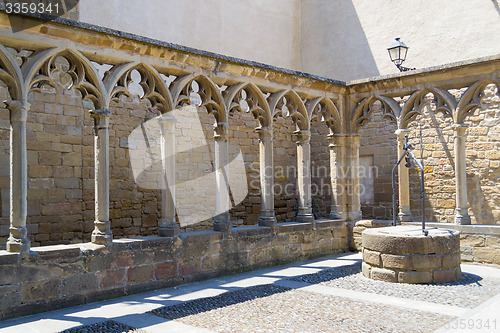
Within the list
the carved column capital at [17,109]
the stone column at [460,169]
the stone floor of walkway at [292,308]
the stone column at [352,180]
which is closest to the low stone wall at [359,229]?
the stone column at [352,180]

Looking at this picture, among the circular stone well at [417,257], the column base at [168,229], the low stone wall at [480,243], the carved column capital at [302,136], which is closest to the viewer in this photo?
the circular stone well at [417,257]

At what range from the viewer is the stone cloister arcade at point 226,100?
162 inches

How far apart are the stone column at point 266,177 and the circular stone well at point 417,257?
1.54 meters

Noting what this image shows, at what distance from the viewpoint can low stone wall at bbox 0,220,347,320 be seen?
387cm

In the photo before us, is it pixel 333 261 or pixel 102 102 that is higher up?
pixel 102 102

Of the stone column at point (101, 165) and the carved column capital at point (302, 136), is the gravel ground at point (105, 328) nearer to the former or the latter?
the stone column at point (101, 165)

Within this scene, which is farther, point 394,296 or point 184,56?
point 184,56

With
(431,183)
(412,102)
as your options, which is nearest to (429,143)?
(431,183)

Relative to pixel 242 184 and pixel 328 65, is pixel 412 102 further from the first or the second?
pixel 328 65

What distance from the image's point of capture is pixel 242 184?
9852 millimetres

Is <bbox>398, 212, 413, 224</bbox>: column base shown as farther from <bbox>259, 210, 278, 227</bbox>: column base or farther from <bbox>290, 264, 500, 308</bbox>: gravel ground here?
<bbox>259, 210, 278, 227</bbox>: column base

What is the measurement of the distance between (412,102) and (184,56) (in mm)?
3485

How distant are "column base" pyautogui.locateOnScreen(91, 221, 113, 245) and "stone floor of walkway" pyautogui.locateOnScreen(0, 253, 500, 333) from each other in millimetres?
574

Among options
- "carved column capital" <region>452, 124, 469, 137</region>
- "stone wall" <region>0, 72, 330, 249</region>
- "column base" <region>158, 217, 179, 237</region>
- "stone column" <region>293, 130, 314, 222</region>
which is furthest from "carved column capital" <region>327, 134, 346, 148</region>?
"column base" <region>158, 217, 179, 237</region>
